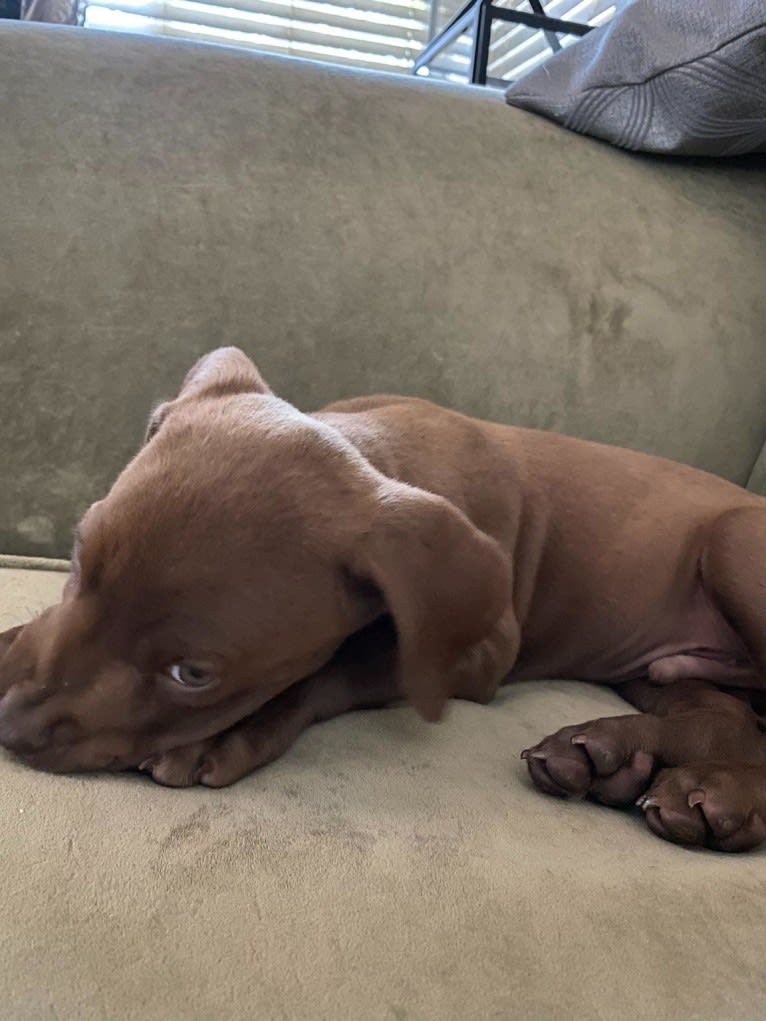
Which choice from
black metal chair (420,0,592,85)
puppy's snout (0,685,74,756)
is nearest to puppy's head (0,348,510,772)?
puppy's snout (0,685,74,756)

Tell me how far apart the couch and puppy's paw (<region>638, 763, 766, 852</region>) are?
0.21ft

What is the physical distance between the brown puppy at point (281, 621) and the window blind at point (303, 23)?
5492 millimetres

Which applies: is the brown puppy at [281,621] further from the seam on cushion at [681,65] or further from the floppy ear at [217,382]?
Answer: the seam on cushion at [681,65]

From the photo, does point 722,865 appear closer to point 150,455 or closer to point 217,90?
point 150,455

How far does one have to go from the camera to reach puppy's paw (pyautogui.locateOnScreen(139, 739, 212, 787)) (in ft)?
4.25

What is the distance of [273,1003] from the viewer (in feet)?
3.05

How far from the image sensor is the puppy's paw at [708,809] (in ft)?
4.71

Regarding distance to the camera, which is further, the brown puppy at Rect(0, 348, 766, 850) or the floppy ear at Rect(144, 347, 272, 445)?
the floppy ear at Rect(144, 347, 272, 445)

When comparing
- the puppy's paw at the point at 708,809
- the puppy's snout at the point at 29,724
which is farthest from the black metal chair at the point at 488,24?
the puppy's snout at the point at 29,724

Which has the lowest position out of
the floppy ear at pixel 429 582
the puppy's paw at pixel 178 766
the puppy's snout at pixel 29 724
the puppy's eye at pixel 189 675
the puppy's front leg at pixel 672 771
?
the puppy's front leg at pixel 672 771

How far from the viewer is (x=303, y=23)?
6.68 m

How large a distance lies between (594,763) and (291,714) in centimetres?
45

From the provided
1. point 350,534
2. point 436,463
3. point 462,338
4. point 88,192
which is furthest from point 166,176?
point 350,534

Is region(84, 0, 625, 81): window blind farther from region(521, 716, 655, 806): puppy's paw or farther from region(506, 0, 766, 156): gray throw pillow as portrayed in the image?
region(521, 716, 655, 806): puppy's paw
